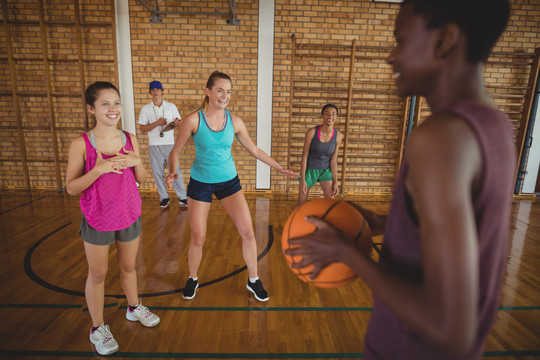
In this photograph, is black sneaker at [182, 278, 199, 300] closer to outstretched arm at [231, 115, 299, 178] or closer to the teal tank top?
the teal tank top

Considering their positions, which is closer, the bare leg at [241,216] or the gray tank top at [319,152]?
the bare leg at [241,216]

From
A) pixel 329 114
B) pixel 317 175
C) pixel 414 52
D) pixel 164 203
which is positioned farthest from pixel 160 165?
pixel 414 52

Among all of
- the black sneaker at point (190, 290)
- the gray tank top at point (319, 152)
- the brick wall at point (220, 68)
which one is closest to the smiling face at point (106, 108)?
the black sneaker at point (190, 290)

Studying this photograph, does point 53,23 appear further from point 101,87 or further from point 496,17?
point 496,17

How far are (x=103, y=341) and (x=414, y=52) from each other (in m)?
2.47

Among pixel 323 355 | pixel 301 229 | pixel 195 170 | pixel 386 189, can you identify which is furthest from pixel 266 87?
pixel 301 229

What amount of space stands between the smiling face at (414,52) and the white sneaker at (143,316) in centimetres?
245

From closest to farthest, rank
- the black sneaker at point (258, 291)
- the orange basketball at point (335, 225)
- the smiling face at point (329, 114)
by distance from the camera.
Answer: the orange basketball at point (335, 225) → the black sneaker at point (258, 291) → the smiling face at point (329, 114)

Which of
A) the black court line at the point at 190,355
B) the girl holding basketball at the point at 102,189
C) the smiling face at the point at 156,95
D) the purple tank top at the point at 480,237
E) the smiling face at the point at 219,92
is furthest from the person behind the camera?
the smiling face at the point at 156,95

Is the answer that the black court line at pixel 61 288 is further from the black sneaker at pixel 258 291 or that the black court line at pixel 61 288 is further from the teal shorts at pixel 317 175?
the teal shorts at pixel 317 175

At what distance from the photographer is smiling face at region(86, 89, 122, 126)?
191cm

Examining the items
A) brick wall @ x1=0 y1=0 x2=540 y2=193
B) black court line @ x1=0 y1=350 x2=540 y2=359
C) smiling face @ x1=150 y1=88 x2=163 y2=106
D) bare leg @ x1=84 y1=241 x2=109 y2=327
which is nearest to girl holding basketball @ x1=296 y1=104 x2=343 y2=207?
brick wall @ x1=0 y1=0 x2=540 y2=193

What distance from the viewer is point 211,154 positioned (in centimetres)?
260

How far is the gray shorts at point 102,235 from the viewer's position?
1.92m
